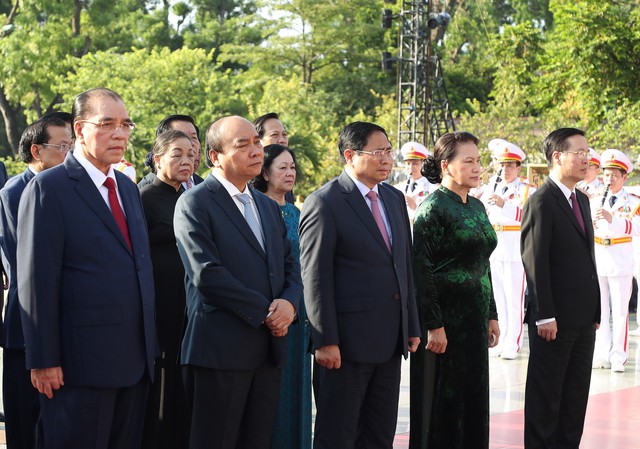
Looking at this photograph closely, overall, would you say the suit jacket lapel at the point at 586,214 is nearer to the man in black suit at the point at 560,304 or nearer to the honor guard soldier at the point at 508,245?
the man in black suit at the point at 560,304

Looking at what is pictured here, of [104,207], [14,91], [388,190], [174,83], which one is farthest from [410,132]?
[14,91]

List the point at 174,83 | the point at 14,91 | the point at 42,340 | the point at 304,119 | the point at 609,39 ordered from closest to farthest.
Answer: the point at 42,340, the point at 609,39, the point at 174,83, the point at 304,119, the point at 14,91

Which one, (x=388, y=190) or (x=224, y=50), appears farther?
(x=224, y=50)

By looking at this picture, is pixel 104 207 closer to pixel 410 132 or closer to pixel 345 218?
pixel 345 218

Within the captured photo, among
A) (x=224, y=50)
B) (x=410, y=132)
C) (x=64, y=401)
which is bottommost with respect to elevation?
(x=64, y=401)

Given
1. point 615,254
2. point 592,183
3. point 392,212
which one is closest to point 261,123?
point 392,212

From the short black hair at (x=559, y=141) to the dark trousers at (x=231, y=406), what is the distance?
7.58 feet

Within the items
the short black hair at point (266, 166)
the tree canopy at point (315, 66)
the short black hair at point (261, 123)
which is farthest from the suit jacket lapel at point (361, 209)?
the tree canopy at point (315, 66)

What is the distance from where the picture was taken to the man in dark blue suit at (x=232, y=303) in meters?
4.03

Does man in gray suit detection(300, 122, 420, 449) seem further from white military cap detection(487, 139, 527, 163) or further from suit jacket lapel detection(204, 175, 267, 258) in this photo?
white military cap detection(487, 139, 527, 163)

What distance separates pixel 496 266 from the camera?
9.95m

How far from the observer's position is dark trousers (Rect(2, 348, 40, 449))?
15.8 ft

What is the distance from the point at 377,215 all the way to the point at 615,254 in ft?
17.9

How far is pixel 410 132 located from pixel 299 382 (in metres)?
16.2
